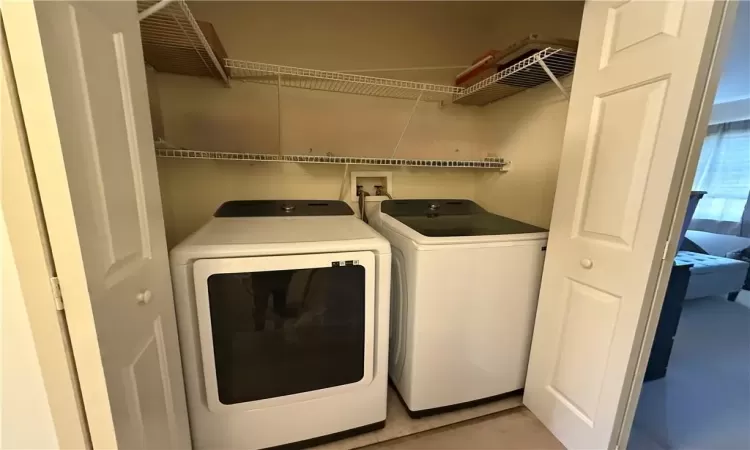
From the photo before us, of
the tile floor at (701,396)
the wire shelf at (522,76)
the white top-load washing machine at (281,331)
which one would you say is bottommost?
the tile floor at (701,396)

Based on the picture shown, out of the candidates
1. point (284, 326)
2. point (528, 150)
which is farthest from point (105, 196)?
point (528, 150)

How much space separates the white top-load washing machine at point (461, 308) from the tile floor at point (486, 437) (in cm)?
10

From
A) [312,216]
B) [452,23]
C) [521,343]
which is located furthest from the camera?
[452,23]

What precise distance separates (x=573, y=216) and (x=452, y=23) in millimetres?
1609

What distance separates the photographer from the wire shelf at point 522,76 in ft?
4.36

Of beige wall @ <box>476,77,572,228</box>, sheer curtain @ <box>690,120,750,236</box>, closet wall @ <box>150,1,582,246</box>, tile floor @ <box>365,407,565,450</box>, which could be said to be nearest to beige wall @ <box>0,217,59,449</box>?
tile floor @ <box>365,407,565,450</box>

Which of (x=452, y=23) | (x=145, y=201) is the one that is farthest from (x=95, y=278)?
(x=452, y=23)

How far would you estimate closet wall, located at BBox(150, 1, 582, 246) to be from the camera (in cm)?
170

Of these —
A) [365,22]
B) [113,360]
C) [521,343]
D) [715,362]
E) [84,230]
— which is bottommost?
[715,362]

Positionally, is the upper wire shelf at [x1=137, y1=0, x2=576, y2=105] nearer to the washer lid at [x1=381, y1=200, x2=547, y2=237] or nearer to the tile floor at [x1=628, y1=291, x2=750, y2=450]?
the washer lid at [x1=381, y1=200, x2=547, y2=237]

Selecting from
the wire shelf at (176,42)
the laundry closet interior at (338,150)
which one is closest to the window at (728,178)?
the laundry closet interior at (338,150)

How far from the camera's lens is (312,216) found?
169 cm

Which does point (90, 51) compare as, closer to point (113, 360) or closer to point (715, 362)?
point (113, 360)

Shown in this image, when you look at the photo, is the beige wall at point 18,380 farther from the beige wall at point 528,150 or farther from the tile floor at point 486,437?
the beige wall at point 528,150
